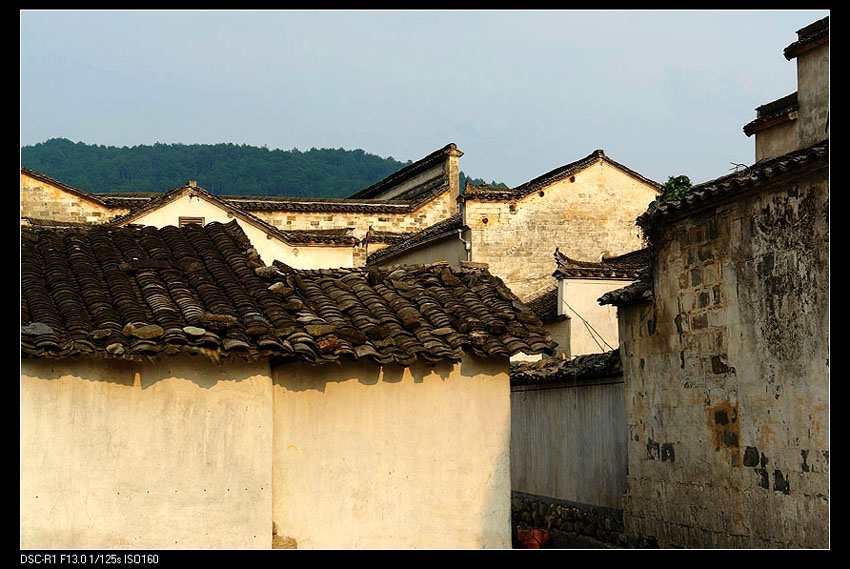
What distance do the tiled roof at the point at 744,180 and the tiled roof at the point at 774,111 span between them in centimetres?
454

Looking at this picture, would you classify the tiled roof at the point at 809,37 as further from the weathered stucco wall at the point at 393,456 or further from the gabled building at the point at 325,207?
the gabled building at the point at 325,207

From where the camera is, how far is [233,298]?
9.31m

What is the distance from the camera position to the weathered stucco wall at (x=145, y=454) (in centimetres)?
826

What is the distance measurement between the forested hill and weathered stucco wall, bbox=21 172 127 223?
92.6ft

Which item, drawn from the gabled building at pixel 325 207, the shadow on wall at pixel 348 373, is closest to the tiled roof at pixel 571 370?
the shadow on wall at pixel 348 373

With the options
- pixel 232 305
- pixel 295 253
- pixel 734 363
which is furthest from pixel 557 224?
pixel 232 305

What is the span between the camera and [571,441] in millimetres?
16062

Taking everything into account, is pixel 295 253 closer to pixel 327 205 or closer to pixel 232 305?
pixel 327 205
